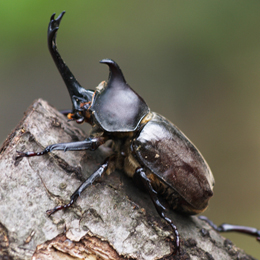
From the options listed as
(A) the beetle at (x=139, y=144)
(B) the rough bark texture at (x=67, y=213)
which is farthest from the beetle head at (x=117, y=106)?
(B) the rough bark texture at (x=67, y=213)

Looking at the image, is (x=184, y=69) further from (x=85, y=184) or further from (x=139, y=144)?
(x=85, y=184)

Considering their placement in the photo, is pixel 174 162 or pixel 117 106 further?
pixel 117 106

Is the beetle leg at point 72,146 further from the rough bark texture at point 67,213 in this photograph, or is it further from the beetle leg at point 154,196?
the beetle leg at point 154,196

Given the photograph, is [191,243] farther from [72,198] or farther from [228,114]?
[228,114]

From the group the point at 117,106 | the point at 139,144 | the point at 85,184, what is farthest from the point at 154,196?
the point at 117,106

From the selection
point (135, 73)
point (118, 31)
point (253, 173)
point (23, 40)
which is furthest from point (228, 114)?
point (23, 40)

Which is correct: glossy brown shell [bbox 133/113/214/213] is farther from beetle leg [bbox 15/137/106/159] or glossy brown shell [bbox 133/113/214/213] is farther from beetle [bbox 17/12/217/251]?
beetle leg [bbox 15/137/106/159]

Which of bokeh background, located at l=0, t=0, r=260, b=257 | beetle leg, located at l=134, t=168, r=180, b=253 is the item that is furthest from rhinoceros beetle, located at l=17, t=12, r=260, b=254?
bokeh background, located at l=0, t=0, r=260, b=257
